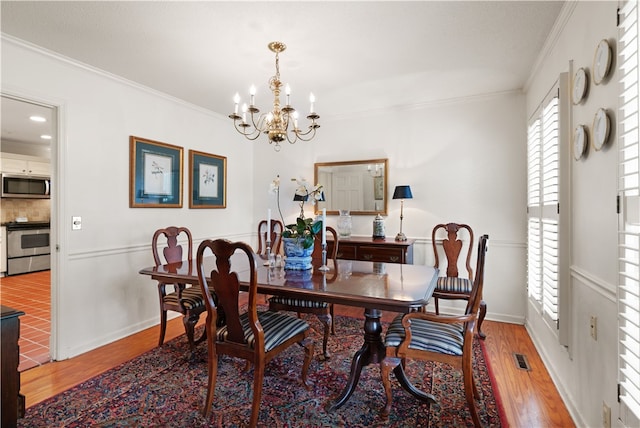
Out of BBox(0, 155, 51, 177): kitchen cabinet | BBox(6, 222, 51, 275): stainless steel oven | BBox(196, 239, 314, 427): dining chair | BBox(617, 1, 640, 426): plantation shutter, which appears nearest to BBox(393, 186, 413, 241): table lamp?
BBox(196, 239, 314, 427): dining chair

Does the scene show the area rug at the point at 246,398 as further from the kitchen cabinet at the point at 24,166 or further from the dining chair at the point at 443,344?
the kitchen cabinet at the point at 24,166

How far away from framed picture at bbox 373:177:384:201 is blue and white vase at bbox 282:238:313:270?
6.54ft

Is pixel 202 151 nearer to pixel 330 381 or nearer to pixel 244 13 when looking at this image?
pixel 244 13

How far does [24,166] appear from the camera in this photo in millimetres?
5969

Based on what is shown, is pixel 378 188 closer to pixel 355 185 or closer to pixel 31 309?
pixel 355 185

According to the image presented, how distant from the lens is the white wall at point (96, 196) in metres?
2.67

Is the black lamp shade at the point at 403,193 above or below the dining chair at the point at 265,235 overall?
above

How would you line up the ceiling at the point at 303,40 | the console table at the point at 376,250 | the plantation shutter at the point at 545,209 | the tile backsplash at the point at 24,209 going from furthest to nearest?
the tile backsplash at the point at 24,209 → the console table at the point at 376,250 → the plantation shutter at the point at 545,209 → the ceiling at the point at 303,40

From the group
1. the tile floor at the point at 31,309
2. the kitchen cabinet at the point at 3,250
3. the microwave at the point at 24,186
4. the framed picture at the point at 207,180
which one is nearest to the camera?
the tile floor at the point at 31,309

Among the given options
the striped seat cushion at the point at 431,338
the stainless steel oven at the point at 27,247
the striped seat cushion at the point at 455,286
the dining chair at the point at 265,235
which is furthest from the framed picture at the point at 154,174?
the stainless steel oven at the point at 27,247

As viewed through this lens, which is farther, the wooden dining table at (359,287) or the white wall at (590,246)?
the wooden dining table at (359,287)

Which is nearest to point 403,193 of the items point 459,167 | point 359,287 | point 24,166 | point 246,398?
point 459,167

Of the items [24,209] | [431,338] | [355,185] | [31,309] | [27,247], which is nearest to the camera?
[431,338]

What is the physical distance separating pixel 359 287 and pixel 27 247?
22.1ft
